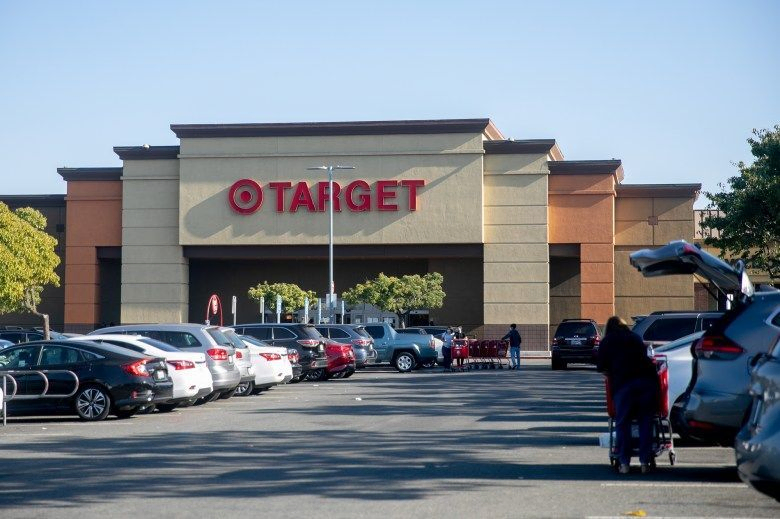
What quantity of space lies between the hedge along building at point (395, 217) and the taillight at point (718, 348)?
45463 mm

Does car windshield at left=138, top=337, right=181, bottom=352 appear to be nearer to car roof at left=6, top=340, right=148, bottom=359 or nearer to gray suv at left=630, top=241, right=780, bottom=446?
car roof at left=6, top=340, right=148, bottom=359

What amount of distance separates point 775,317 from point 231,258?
166 feet

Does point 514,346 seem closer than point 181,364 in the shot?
No

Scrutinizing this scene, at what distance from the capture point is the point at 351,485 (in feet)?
37.6

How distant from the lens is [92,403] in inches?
766

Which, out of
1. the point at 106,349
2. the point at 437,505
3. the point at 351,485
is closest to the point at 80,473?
the point at 351,485

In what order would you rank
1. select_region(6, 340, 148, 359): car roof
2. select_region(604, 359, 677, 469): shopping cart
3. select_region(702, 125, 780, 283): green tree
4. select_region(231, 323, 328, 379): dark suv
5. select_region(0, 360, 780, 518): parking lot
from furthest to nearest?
select_region(702, 125, 780, 283): green tree → select_region(231, 323, 328, 379): dark suv → select_region(6, 340, 148, 359): car roof → select_region(604, 359, 677, 469): shopping cart → select_region(0, 360, 780, 518): parking lot

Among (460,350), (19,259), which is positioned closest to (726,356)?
(460,350)

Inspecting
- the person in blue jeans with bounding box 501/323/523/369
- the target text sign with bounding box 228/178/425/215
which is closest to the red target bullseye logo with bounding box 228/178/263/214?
the target text sign with bounding box 228/178/425/215

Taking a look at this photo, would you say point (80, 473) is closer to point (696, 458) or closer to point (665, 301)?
point (696, 458)

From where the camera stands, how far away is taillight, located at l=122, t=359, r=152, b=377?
1938 centimetres

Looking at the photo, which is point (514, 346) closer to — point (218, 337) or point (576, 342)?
point (576, 342)

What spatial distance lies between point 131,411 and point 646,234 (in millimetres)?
43247

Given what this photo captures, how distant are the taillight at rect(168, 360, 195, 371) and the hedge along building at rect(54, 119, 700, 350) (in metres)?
36.5
